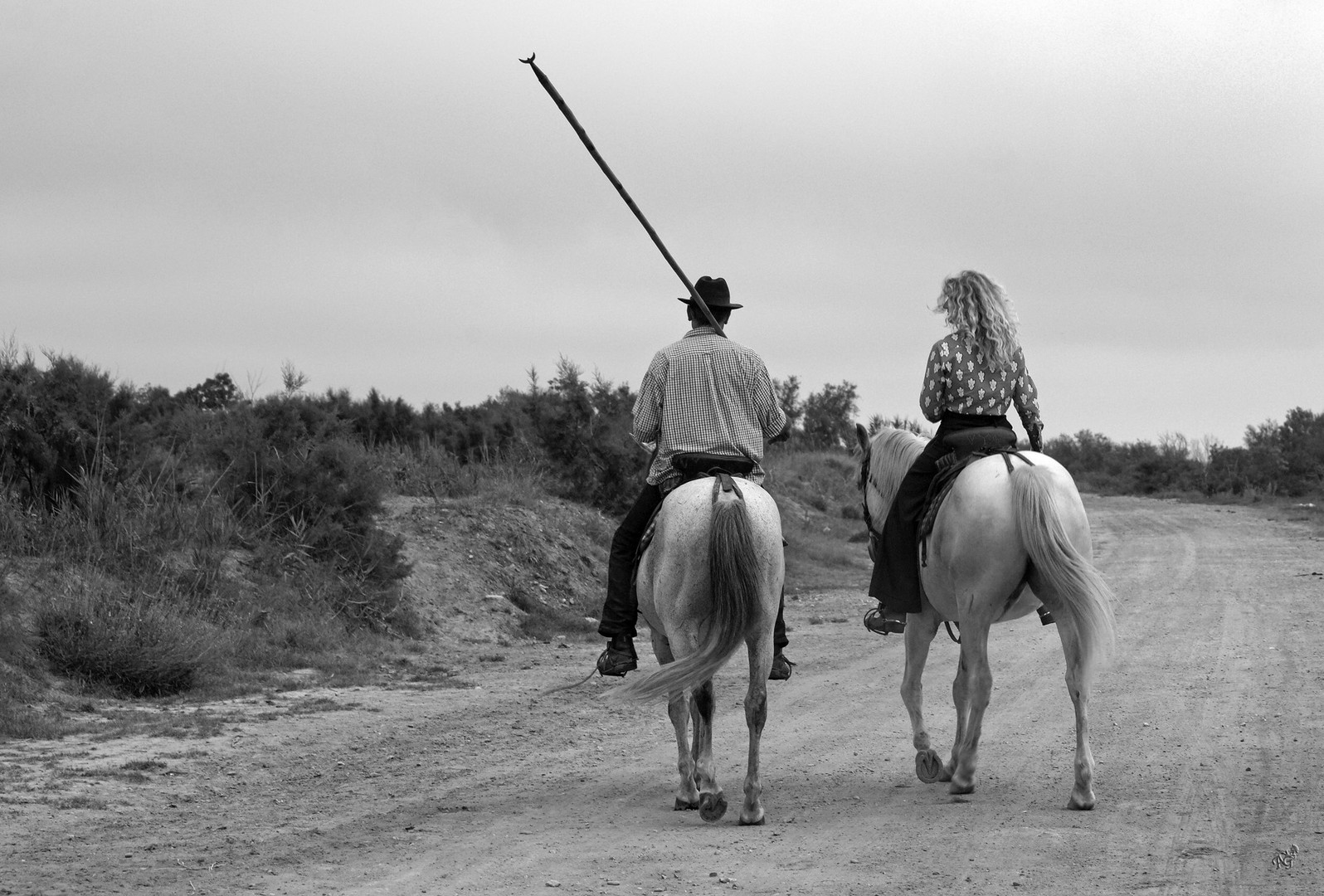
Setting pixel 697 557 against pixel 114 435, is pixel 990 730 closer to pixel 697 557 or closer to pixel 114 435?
pixel 697 557

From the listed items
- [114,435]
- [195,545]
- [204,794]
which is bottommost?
[204,794]

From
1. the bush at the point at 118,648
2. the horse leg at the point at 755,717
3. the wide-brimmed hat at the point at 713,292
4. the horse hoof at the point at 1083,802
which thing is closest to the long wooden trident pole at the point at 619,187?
the wide-brimmed hat at the point at 713,292

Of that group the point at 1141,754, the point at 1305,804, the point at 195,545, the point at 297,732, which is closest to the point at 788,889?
the point at 1305,804

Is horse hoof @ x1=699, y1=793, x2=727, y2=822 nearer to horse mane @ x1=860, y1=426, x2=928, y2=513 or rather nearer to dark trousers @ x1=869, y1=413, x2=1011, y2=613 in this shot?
dark trousers @ x1=869, y1=413, x2=1011, y2=613

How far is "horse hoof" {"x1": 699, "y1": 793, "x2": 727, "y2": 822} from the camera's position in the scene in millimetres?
6598

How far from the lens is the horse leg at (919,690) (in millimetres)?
7512

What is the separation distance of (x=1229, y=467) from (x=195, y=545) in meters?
47.6

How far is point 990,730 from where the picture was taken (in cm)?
905

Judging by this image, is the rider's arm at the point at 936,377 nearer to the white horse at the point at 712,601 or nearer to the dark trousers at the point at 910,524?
the dark trousers at the point at 910,524

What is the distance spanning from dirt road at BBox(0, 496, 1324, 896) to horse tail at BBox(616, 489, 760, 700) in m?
0.72

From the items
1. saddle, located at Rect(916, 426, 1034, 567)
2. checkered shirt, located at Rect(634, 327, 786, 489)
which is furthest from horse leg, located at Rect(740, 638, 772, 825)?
saddle, located at Rect(916, 426, 1034, 567)

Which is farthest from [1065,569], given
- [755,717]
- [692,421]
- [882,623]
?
[692,421]

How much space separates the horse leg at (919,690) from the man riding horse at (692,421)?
0.84 meters

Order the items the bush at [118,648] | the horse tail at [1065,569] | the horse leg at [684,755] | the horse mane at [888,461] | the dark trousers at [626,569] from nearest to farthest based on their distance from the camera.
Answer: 1. the horse tail at [1065,569]
2. the horse leg at [684,755]
3. the dark trousers at [626,569]
4. the horse mane at [888,461]
5. the bush at [118,648]
